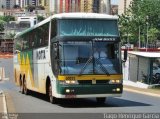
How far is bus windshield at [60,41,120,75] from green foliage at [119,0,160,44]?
93672mm

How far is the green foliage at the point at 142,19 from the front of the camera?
113875mm

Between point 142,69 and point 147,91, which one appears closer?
point 147,91

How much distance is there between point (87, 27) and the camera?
2078cm

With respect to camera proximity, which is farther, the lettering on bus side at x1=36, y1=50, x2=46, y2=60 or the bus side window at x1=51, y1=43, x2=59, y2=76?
the lettering on bus side at x1=36, y1=50, x2=46, y2=60

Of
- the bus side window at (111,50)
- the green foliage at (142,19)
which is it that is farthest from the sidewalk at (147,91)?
the green foliage at (142,19)

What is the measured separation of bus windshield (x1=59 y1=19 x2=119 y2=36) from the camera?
20.5m

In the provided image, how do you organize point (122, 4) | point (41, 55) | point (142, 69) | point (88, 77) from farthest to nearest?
point (122, 4) < point (142, 69) < point (41, 55) < point (88, 77)

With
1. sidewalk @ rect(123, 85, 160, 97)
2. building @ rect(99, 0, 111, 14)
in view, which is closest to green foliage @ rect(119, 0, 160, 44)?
building @ rect(99, 0, 111, 14)

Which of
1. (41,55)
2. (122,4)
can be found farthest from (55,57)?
(122,4)

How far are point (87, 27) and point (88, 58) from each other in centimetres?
131

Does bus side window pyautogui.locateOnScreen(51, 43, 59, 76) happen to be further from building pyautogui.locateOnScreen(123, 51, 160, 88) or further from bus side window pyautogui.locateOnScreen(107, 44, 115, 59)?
building pyautogui.locateOnScreen(123, 51, 160, 88)

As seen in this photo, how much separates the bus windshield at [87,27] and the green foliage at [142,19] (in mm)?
93029

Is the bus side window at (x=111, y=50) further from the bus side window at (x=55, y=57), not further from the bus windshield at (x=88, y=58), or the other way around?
the bus side window at (x=55, y=57)

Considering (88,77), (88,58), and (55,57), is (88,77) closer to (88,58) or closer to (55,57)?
(88,58)
